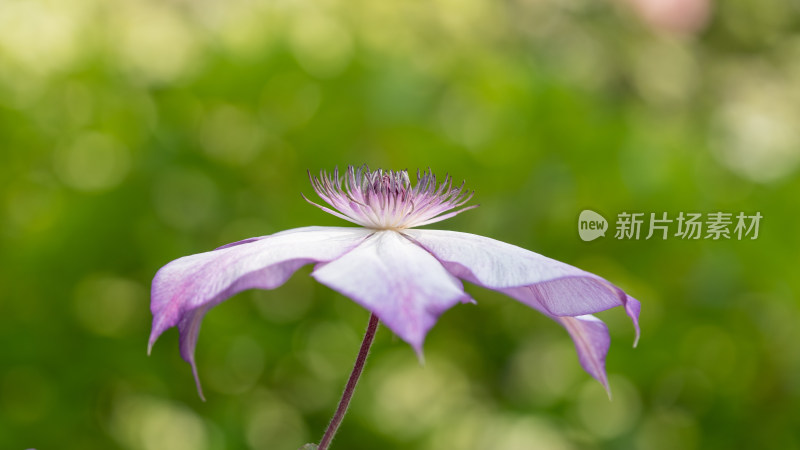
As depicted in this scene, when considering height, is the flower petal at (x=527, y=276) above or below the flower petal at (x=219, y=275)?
above

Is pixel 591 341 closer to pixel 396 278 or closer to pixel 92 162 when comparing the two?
pixel 396 278

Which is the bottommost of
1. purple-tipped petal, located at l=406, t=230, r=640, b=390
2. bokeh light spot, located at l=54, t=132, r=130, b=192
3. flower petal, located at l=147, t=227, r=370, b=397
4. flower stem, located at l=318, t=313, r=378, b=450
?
flower stem, located at l=318, t=313, r=378, b=450

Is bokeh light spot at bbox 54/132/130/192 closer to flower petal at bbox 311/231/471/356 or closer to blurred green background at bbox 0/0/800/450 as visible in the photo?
blurred green background at bbox 0/0/800/450

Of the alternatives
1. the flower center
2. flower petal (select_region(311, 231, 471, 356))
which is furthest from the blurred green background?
flower petal (select_region(311, 231, 471, 356))

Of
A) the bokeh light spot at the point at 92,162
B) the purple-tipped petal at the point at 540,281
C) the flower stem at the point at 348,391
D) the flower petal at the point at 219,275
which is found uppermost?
the bokeh light spot at the point at 92,162

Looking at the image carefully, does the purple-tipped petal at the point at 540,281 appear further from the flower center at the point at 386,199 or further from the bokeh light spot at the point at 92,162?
the bokeh light spot at the point at 92,162

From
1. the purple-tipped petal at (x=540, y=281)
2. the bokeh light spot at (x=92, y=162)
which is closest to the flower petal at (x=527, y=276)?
the purple-tipped petal at (x=540, y=281)
